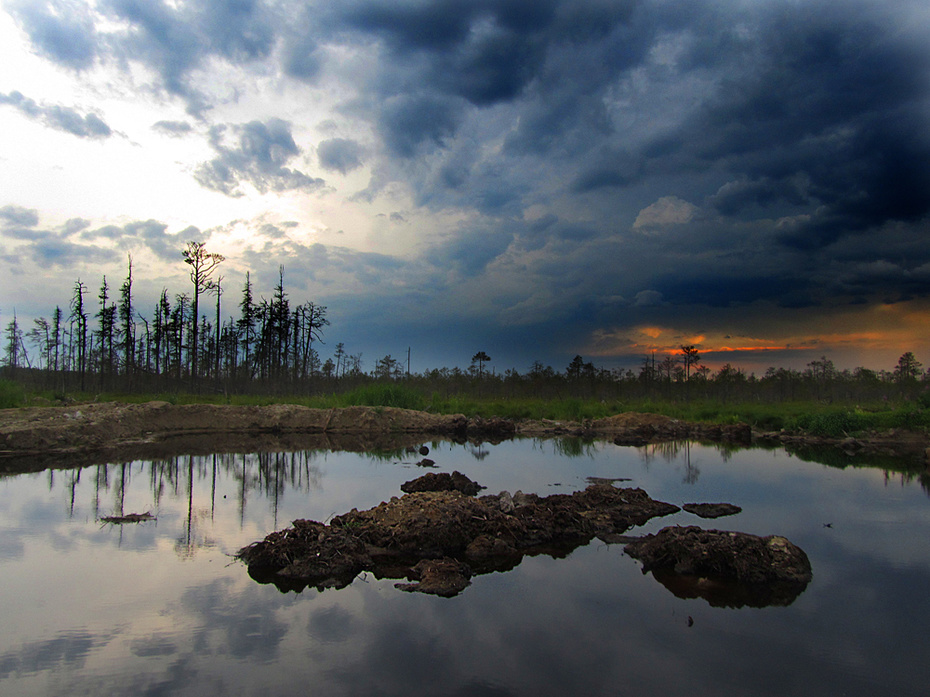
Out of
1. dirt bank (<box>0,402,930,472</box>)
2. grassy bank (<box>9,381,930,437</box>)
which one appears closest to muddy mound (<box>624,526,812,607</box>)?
dirt bank (<box>0,402,930,472</box>)

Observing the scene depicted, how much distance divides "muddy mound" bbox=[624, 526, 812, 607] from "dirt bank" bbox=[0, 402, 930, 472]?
13.1 meters

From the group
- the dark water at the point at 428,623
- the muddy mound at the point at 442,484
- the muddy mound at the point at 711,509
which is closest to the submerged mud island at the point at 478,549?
the dark water at the point at 428,623

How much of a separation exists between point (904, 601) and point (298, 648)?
636cm

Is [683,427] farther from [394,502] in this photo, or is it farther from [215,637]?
[215,637]

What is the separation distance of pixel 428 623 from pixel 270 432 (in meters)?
19.6

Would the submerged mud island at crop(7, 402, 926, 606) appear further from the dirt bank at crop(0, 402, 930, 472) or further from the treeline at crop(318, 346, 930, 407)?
the treeline at crop(318, 346, 930, 407)

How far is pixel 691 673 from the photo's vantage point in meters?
3.88

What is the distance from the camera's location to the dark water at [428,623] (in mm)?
3762

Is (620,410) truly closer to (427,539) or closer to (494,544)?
(494,544)

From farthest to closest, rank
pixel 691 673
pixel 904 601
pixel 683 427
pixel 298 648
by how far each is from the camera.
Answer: pixel 683 427 → pixel 904 601 → pixel 298 648 → pixel 691 673

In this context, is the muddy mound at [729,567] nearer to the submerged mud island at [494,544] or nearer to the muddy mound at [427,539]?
the submerged mud island at [494,544]

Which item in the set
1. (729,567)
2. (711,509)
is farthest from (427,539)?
(711,509)

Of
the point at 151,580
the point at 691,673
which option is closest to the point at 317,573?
the point at 151,580

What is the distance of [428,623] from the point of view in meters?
4.61
